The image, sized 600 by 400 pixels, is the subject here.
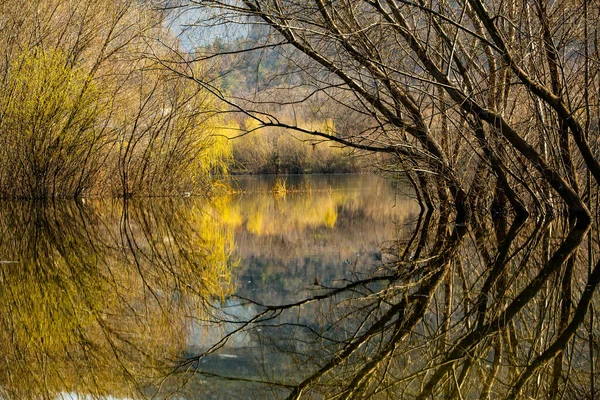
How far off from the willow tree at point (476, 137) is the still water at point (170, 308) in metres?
0.21

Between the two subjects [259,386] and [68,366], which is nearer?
[259,386]

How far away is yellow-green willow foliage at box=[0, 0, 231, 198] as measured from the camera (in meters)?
12.6

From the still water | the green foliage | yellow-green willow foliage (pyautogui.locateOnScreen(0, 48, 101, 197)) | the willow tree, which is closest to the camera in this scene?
the still water

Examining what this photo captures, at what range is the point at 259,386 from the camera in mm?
2150

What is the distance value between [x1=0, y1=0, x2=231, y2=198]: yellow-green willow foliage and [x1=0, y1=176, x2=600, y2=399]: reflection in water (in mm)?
6910

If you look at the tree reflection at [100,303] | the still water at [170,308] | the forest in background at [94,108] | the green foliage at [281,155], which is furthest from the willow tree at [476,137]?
the green foliage at [281,155]

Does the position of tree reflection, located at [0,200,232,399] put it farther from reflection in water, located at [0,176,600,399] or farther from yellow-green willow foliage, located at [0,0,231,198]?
yellow-green willow foliage, located at [0,0,231,198]

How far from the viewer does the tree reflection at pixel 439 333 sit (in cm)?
208

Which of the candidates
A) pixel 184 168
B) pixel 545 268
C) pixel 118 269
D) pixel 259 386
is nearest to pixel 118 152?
pixel 184 168

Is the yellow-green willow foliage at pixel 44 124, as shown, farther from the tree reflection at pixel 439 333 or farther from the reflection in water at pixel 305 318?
the tree reflection at pixel 439 333

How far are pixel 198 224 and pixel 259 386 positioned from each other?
6.49m

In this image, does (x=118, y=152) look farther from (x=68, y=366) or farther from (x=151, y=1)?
(x=68, y=366)

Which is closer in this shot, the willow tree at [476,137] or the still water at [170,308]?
the still water at [170,308]

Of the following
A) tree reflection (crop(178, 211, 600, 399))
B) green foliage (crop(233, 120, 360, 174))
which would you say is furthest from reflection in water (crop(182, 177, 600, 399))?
green foliage (crop(233, 120, 360, 174))
